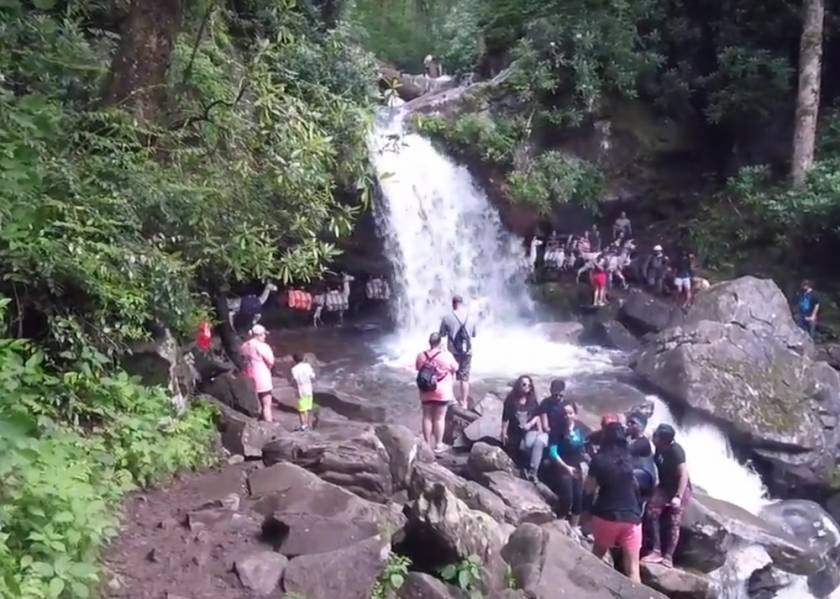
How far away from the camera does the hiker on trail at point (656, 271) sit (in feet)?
58.1

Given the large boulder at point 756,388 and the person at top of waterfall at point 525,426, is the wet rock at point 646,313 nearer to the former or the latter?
the large boulder at point 756,388

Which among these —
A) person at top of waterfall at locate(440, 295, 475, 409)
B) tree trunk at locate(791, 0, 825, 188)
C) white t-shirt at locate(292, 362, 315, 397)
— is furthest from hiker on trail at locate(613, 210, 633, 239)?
white t-shirt at locate(292, 362, 315, 397)

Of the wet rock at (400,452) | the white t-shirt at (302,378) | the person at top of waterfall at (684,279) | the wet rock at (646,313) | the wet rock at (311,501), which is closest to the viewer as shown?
the wet rock at (311,501)

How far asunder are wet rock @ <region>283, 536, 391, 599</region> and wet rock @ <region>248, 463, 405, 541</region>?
1.15 feet

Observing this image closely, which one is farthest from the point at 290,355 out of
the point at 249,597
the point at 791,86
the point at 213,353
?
the point at 791,86

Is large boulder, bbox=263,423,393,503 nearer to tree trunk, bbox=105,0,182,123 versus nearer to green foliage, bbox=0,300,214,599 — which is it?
green foliage, bbox=0,300,214,599

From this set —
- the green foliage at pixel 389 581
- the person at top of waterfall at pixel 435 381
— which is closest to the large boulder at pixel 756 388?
the person at top of waterfall at pixel 435 381

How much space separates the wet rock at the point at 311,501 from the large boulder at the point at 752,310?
868 centimetres

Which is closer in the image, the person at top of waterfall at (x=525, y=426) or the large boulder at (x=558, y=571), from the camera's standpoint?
the large boulder at (x=558, y=571)

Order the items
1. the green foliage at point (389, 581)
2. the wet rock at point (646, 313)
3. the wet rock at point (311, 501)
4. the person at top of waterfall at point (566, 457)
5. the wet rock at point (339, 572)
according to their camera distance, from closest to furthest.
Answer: the wet rock at point (339, 572)
the green foliage at point (389, 581)
the wet rock at point (311, 501)
the person at top of waterfall at point (566, 457)
the wet rock at point (646, 313)

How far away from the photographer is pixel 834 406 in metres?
12.4

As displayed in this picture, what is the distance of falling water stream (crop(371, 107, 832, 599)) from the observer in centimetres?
1588

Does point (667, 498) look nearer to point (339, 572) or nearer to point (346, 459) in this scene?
point (346, 459)

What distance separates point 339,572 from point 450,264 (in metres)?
12.5
